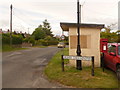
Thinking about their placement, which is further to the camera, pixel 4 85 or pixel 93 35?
pixel 93 35

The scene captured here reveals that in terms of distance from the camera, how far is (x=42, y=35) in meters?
72.1

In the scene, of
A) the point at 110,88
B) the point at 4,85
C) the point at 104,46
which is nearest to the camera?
the point at 110,88

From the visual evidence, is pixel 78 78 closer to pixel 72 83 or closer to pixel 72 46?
pixel 72 83

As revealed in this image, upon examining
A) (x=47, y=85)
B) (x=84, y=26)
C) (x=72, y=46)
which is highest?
(x=84, y=26)

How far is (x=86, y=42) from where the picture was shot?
9000 mm

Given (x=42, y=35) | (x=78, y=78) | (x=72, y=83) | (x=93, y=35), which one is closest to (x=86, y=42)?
(x=93, y=35)

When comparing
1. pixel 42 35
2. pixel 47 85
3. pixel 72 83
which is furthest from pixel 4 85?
pixel 42 35

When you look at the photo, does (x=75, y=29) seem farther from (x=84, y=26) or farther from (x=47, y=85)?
(x=47, y=85)

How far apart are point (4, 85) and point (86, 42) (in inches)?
224

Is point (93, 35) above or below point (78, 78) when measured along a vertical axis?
above

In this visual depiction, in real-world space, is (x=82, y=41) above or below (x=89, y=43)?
above

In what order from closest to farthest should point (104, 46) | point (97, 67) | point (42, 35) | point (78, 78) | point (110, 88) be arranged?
point (110, 88), point (78, 78), point (104, 46), point (97, 67), point (42, 35)

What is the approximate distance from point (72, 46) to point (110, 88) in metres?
4.45

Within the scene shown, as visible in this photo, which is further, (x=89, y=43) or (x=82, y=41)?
(x=82, y=41)
